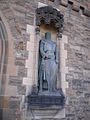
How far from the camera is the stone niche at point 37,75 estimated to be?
355 centimetres

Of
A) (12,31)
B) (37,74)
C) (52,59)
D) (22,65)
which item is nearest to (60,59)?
(52,59)

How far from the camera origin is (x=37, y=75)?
3.75 m

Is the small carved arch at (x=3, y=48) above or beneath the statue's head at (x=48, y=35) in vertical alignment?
beneath

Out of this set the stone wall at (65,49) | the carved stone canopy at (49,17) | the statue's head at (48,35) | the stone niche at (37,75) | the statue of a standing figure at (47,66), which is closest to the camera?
the stone wall at (65,49)

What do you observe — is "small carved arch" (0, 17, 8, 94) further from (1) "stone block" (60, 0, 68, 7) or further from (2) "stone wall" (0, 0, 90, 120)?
(1) "stone block" (60, 0, 68, 7)

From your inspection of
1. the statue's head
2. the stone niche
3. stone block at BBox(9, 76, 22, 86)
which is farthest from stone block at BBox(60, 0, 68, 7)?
stone block at BBox(9, 76, 22, 86)

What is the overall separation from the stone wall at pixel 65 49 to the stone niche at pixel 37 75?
0.32 feet

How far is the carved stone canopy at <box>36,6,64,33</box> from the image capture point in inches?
157

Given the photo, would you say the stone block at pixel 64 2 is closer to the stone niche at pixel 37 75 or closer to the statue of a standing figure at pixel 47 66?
the stone niche at pixel 37 75

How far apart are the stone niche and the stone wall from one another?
0.10 metres

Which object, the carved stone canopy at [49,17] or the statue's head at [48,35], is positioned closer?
the carved stone canopy at [49,17]

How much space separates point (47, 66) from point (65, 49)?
790 millimetres

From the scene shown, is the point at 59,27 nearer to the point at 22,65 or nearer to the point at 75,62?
the point at 75,62

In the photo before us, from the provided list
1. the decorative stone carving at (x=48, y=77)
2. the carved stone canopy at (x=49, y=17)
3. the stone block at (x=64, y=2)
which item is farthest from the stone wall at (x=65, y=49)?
A: the decorative stone carving at (x=48, y=77)
